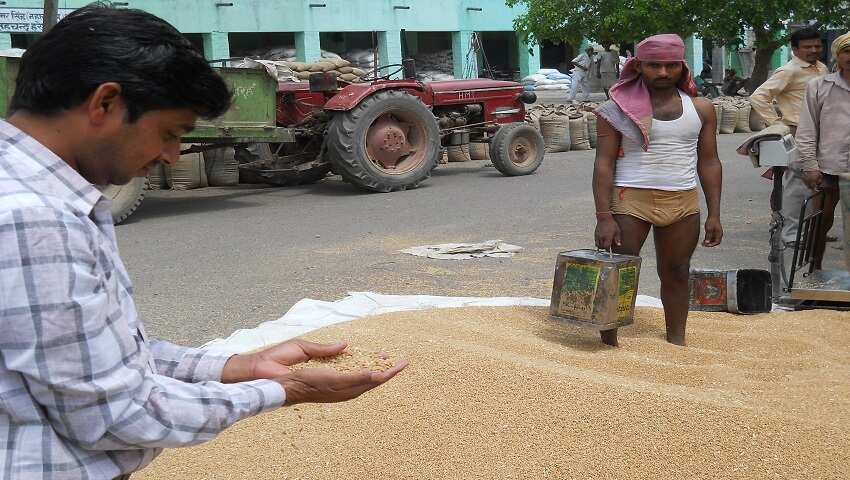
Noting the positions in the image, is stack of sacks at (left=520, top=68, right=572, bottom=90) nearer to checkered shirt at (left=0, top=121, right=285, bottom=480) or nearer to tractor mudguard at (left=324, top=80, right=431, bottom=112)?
tractor mudguard at (left=324, top=80, right=431, bottom=112)

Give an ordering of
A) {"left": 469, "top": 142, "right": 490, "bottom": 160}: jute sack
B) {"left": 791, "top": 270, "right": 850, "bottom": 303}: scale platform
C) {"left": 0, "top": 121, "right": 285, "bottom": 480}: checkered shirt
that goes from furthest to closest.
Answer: {"left": 469, "top": 142, "right": 490, "bottom": 160}: jute sack → {"left": 791, "top": 270, "right": 850, "bottom": 303}: scale platform → {"left": 0, "top": 121, "right": 285, "bottom": 480}: checkered shirt

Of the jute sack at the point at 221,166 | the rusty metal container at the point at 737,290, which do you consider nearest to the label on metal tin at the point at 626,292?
the rusty metal container at the point at 737,290

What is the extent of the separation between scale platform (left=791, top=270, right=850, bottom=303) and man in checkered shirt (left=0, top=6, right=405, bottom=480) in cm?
420

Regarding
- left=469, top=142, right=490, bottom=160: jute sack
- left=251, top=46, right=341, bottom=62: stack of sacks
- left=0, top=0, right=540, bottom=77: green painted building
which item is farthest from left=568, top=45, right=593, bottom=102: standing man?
left=469, top=142, right=490, bottom=160: jute sack

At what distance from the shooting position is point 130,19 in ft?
4.73

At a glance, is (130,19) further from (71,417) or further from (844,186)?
(844,186)

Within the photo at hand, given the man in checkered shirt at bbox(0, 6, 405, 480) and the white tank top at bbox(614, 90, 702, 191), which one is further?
the white tank top at bbox(614, 90, 702, 191)

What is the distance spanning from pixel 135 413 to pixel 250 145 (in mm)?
9313

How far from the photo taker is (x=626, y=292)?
14.0 feet

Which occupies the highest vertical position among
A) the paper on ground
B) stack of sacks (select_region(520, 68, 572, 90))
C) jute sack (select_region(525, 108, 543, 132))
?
stack of sacks (select_region(520, 68, 572, 90))

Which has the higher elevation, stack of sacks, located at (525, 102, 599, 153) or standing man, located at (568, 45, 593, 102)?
standing man, located at (568, 45, 593, 102)

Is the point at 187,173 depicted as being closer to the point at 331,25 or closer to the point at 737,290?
the point at 737,290

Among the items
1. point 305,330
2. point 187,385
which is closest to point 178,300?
point 305,330

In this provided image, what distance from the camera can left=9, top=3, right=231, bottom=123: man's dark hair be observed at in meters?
1.40
